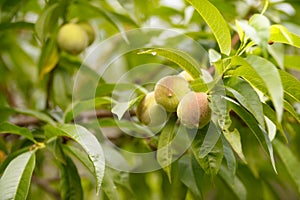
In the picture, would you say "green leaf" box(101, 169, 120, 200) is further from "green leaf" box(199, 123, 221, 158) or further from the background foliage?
"green leaf" box(199, 123, 221, 158)

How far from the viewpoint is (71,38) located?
916 millimetres

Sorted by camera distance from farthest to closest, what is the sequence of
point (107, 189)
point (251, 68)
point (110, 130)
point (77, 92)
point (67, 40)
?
point (110, 130), point (77, 92), point (67, 40), point (107, 189), point (251, 68)

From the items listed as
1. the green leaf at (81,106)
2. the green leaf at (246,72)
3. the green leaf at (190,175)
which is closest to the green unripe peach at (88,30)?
the green leaf at (81,106)

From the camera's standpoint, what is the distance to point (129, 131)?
0.92 m

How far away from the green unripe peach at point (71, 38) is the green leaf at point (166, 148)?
332mm

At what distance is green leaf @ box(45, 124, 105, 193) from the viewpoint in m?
0.57

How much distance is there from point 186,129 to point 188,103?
0.06 m

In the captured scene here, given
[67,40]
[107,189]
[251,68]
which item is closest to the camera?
[251,68]

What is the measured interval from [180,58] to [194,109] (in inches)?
2.6

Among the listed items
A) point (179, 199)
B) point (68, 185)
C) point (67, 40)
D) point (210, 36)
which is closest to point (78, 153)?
point (68, 185)

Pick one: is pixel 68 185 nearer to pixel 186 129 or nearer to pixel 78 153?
pixel 78 153

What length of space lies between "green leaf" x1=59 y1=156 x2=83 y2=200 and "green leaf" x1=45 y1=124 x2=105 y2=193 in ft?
0.25

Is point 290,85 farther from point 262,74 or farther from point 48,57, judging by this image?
point 48,57

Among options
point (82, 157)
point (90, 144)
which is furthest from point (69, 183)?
point (90, 144)
